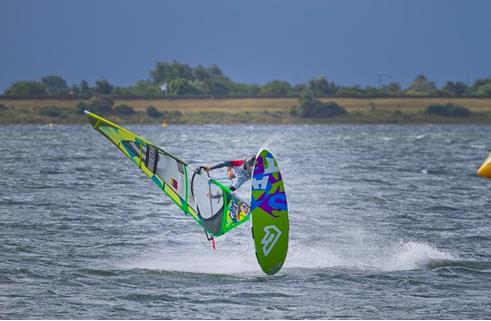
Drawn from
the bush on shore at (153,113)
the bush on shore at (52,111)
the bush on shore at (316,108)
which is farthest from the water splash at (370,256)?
the bush on shore at (316,108)

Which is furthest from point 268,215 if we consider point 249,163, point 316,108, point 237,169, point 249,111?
point 316,108

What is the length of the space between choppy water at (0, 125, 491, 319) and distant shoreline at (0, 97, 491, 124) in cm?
12260

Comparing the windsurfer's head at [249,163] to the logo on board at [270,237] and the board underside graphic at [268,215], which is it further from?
the logo on board at [270,237]

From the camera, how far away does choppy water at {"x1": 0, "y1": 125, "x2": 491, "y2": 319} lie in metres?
16.1

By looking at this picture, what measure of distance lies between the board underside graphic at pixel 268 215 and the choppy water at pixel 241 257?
0.41m

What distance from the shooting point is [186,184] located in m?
20.5

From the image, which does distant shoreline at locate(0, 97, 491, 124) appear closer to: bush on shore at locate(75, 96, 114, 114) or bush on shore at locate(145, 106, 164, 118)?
bush on shore at locate(145, 106, 164, 118)

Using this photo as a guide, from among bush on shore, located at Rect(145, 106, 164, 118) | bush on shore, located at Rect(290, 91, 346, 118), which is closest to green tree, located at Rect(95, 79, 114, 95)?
bush on shore, located at Rect(145, 106, 164, 118)

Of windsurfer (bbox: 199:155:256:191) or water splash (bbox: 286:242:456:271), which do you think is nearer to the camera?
windsurfer (bbox: 199:155:256:191)

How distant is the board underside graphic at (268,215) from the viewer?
1828 centimetres

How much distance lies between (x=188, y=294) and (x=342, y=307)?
257cm

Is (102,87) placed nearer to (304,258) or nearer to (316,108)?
(316,108)

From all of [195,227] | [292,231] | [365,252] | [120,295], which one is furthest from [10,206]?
[120,295]

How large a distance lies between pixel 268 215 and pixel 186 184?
8.36 feet
